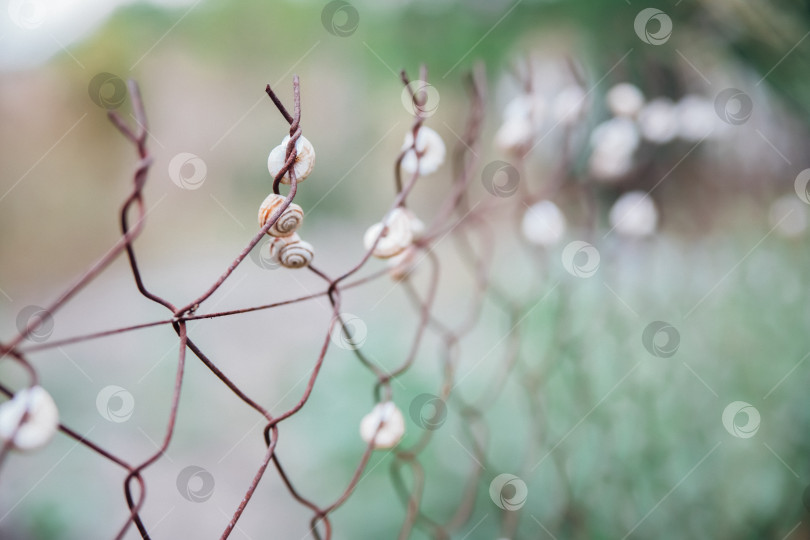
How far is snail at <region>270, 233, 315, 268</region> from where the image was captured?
0.30 m

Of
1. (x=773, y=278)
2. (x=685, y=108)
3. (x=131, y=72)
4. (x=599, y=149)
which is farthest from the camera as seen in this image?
(x=131, y=72)

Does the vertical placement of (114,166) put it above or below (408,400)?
below

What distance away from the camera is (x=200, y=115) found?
3492 millimetres

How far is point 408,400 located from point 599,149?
2.44 feet

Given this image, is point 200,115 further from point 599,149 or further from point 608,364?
point 599,149

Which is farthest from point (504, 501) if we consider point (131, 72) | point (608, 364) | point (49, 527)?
point (131, 72)
